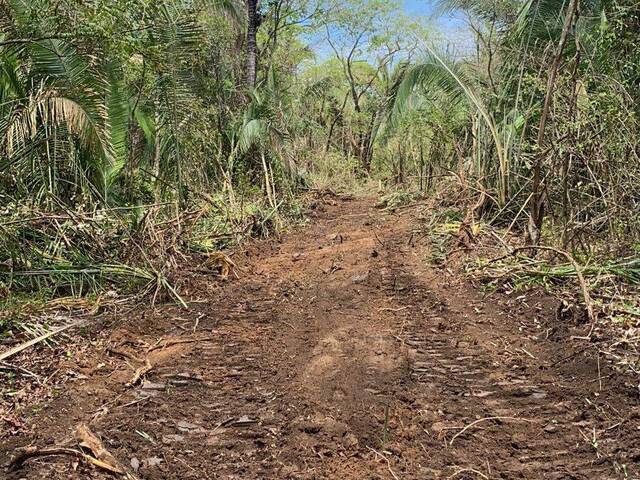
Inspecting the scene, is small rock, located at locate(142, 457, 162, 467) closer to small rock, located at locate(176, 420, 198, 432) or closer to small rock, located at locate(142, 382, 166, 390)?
small rock, located at locate(176, 420, 198, 432)

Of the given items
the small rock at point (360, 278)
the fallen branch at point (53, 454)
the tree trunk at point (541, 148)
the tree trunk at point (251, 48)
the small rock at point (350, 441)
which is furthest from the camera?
the tree trunk at point (251, 48)

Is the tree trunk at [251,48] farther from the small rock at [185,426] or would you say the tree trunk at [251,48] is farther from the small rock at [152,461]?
the small rock at [152,461]

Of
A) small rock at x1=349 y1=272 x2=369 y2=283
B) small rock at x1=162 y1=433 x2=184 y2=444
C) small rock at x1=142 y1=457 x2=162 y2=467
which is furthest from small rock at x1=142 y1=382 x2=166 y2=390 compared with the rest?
small rock at x1=349 y1=272 x2=369 y2=283

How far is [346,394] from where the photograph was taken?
10.5 ft

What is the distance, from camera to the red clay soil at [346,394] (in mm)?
2570

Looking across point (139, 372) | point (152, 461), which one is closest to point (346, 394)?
point (152, 461)

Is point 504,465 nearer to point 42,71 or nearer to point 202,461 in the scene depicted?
point 202,461

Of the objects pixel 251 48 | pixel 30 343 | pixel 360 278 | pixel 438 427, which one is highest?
pixel 251 48

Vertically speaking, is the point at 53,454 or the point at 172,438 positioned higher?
the point at 53,454

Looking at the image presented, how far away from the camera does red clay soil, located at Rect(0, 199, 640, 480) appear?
8.43ft

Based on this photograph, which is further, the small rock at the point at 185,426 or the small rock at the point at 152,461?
the small rock at the point at 185,426

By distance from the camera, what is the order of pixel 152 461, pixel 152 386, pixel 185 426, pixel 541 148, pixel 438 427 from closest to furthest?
pixel 152 461
pixel 438 427
pixel 185 426
pixel 152 386
pixel 541 148

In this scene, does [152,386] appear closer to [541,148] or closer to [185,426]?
[185,426]

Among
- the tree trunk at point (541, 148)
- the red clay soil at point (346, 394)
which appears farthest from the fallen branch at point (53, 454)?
the tree trunk at point (541, 148)
